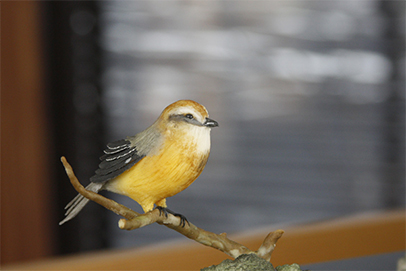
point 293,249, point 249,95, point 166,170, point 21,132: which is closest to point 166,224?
point 166,170

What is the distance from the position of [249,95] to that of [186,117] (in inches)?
54.5

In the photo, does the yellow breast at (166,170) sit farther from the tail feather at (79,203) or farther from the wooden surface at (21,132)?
the wooden surface at (21,132)

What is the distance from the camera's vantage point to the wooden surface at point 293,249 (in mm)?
822

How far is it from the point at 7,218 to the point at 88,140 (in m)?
0.45

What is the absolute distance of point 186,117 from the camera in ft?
1.60

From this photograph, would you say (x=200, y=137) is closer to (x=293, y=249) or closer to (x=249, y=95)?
(x=293, y=249)

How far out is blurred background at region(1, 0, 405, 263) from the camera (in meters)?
1.78

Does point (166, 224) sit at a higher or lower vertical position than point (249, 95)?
lower

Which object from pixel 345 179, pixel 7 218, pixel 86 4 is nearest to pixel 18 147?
pixel 7 218

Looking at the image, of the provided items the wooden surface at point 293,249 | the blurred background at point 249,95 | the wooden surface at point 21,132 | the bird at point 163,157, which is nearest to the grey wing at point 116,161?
the bird at point 163,157

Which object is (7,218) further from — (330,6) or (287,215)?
(330,6)

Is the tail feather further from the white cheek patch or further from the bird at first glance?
the white cheek patch

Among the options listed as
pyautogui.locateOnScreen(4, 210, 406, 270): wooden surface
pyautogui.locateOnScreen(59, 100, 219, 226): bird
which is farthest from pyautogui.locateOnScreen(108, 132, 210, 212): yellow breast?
pyautogui.locateOnScreen(4, 210, 406, 270): wooden surface

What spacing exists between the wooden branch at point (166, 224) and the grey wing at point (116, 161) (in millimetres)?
37
